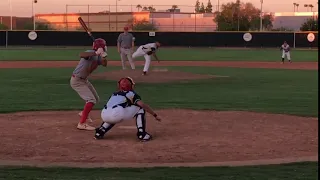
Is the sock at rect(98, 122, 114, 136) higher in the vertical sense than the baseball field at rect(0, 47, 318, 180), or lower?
higher

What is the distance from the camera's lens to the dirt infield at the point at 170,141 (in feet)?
23.5

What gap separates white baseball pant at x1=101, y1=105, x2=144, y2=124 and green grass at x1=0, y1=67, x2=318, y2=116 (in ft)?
13.9

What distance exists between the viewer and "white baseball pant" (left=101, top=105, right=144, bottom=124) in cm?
851

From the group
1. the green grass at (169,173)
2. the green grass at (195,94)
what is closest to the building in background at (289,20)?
the green grass at (195,94)

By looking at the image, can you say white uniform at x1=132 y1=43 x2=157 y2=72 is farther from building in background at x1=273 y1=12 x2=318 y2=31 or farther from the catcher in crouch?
building in background at x1=273 y1=12 x2=318 y2=31

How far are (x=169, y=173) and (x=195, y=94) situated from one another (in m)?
9.43

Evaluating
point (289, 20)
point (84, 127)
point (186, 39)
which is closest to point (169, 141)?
point (84, 127)

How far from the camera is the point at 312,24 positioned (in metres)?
70.1

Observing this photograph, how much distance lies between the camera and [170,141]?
28.0 feet

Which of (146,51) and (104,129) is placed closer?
(104,129)

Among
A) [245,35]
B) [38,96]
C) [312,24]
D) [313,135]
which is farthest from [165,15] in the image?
[313,135]

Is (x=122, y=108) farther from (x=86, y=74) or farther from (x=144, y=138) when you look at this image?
(x=86, y=74)

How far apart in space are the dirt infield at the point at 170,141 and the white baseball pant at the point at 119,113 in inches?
13.3

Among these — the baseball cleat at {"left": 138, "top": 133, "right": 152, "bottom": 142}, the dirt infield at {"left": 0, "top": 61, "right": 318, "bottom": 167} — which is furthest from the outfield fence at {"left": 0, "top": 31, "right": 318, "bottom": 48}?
the baseball cleat at {"left": 138, "top": 133, "right": 152, "bottom": 142}
